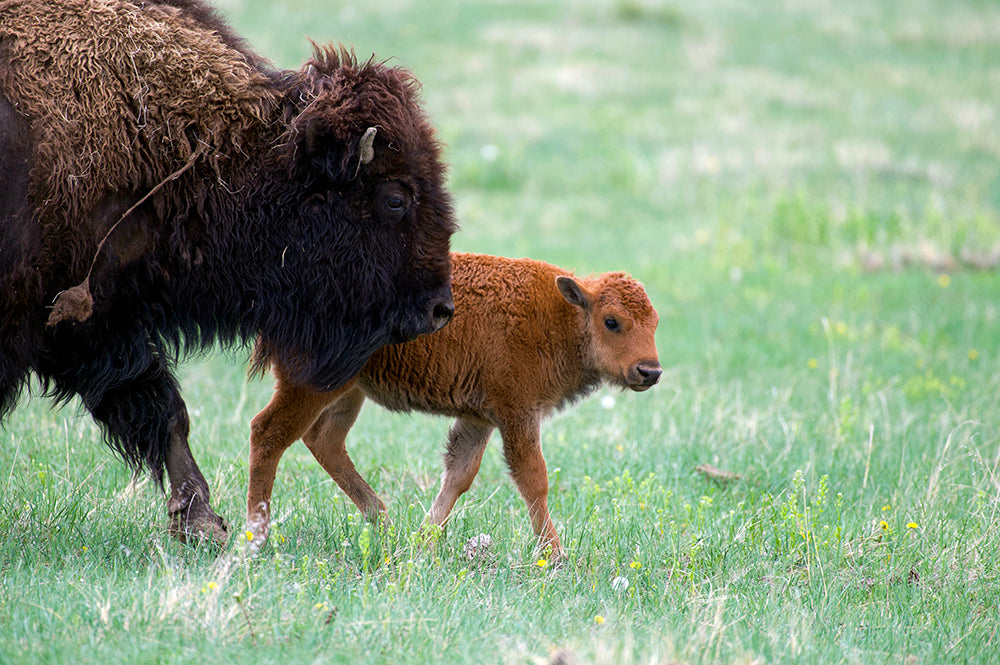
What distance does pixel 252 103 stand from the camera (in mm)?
4543

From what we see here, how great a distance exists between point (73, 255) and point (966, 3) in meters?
39.3

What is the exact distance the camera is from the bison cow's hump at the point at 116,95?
167 inches

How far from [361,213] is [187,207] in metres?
0.71

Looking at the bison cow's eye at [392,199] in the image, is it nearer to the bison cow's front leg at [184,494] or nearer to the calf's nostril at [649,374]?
the bison cow's front leg at [184,494]

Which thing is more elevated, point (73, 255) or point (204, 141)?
point (204, 141)

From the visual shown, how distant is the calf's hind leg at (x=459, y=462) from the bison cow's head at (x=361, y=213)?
3.33 feet

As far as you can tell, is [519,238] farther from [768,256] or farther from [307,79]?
[307,79]

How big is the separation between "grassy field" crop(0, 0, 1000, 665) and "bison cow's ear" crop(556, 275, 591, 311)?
0.88 meters

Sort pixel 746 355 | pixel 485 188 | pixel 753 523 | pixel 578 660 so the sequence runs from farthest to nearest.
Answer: pixel 485 188
pixel 746 355
pixel 753 523
pixel 578 660

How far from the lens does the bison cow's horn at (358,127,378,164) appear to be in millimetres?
4359

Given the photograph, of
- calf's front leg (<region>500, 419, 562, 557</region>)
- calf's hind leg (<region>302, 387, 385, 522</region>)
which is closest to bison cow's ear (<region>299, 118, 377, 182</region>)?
calf's hind leg (<region>302, 387, 385, 522</region>)

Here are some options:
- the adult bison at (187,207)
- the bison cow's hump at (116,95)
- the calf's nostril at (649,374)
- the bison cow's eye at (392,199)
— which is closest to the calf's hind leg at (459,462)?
the calf's nostril at (649,374)

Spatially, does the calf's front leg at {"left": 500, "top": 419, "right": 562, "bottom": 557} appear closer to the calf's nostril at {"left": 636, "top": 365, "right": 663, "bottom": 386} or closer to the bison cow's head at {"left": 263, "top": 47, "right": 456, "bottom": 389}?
the calf's nostril at {"left": 636, "top": 365, "right": 663, "bottom": 386}

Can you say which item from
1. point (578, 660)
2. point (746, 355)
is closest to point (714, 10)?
point (746, 355)
